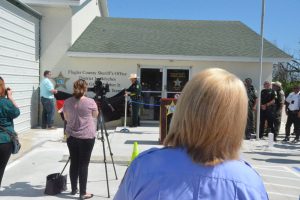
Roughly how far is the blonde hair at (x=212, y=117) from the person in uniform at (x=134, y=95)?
1291 centimetres

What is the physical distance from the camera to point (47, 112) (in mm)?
14586

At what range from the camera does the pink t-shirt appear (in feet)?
20.9

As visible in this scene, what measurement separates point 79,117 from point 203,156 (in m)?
4.81

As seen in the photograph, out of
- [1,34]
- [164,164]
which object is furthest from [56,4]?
[164,164]

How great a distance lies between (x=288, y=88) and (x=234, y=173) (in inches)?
1241

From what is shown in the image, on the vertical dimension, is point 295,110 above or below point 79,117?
below

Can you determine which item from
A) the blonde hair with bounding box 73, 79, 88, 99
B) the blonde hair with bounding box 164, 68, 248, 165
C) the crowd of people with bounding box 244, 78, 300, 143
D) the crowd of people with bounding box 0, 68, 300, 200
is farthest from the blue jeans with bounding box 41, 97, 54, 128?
the blonde hair with bounding box 164, 68, 248, 165

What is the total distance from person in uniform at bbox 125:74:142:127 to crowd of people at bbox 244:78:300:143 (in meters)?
3.84

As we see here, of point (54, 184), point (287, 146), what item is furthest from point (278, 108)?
point (54, 184)

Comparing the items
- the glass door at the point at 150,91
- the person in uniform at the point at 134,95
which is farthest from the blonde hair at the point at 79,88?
the glass door at the point at 150,91

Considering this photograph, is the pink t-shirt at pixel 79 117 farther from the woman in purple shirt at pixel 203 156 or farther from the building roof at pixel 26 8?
the building roof at pixel 26 8

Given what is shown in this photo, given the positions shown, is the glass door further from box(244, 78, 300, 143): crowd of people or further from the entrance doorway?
box(244, 78, 300, 143): crowd of people

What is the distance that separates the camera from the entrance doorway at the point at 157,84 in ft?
54.0

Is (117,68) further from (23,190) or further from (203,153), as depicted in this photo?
(203,153)
